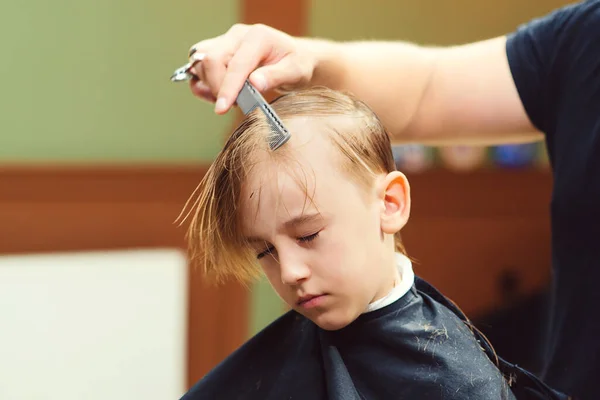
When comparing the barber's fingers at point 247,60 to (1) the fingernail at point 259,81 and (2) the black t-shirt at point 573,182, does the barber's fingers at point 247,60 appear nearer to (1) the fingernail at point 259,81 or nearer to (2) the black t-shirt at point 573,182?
(1) the fingernail at point 259,81

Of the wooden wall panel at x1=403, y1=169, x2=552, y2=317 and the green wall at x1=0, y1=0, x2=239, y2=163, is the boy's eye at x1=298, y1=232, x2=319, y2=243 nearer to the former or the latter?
the green wall at x1=0, y1=0, x2=239, y2=163

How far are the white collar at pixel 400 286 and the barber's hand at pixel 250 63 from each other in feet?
0.79

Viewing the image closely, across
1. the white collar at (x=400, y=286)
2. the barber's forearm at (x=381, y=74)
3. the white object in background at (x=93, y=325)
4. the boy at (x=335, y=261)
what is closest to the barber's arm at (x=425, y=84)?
the barber's forearm at (x=381, y=74)

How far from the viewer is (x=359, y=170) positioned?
2.58ft

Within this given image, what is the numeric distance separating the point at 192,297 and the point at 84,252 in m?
0.34

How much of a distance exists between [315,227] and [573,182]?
1.34ft

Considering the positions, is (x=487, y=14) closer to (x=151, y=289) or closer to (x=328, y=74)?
(x=151, y=289)

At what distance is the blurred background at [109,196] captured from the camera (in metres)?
1.97

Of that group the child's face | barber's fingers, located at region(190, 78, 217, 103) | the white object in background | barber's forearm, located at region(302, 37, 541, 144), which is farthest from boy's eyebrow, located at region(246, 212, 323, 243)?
the white object in background

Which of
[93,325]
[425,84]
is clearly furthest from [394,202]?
[93,325]

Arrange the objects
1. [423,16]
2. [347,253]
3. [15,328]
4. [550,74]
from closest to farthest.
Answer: [347,253]
[550,74]
[15,328]
[423,16]

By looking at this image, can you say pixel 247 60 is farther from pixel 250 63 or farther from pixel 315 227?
pixel 315 227

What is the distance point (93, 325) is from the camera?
200 cm

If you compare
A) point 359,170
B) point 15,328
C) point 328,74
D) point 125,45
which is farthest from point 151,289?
point 359,170
